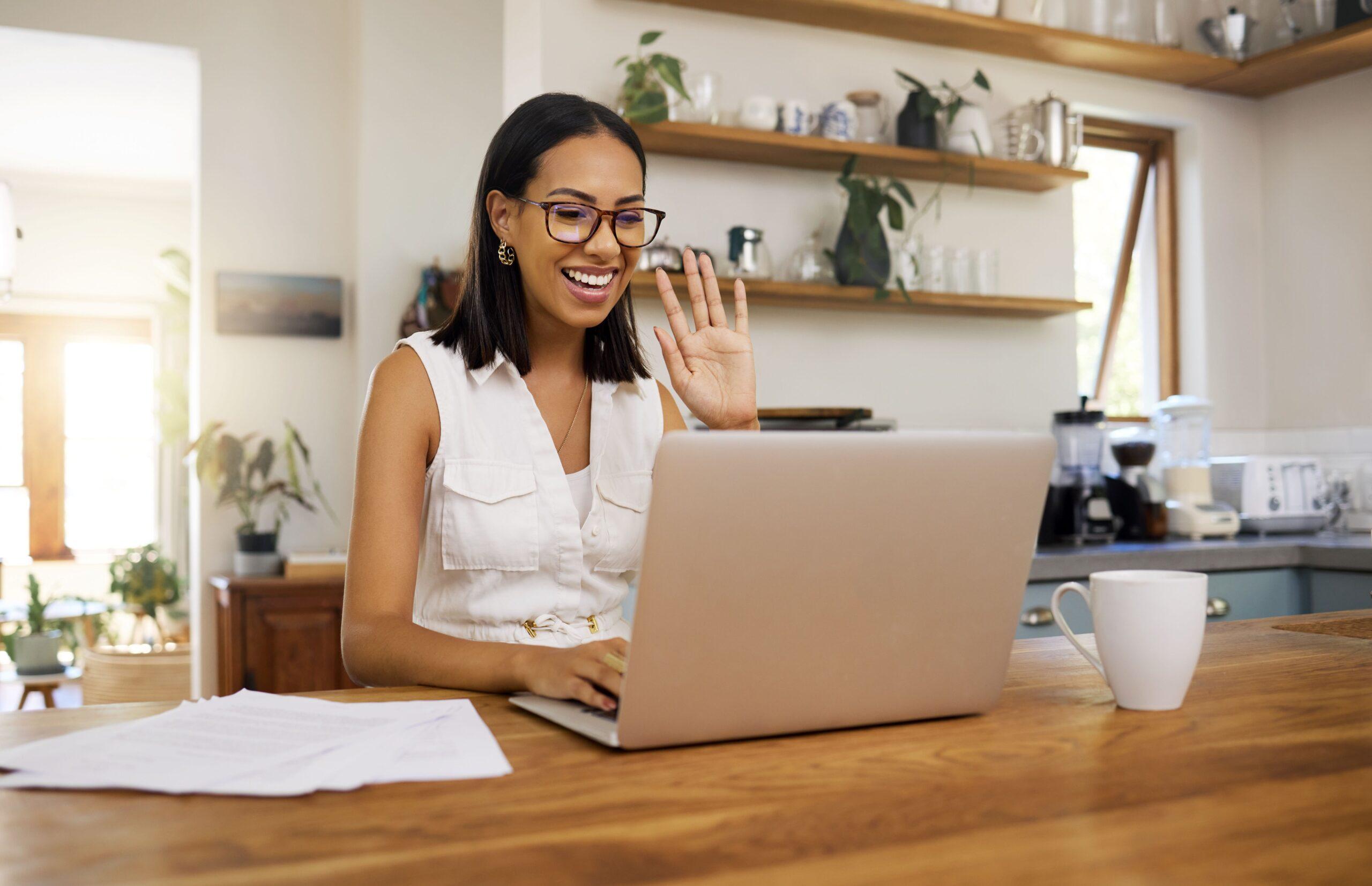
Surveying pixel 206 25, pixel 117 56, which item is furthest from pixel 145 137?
pixel 206 25

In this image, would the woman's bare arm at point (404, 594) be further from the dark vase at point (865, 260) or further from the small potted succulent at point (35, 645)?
the small potted succulent at point (35, 645)

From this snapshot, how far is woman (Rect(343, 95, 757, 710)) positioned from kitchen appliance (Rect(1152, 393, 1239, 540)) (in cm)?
198

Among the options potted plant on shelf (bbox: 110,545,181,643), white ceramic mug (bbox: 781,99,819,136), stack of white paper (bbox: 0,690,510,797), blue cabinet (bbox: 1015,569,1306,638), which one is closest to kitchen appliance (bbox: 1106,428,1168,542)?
blue cabinet (bbox: 1015,569,1306,638)

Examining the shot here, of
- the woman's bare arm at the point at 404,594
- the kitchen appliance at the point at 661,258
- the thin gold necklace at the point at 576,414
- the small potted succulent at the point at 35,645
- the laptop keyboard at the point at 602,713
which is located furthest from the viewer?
the small potted succulent at the point at 35,645

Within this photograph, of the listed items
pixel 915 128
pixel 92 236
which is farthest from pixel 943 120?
pixel 92 236

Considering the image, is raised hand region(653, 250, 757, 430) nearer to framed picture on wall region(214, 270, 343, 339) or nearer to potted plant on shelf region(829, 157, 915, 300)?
potted plant on shelf region(829, 157, 915, 300)

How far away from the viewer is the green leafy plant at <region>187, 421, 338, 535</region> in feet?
13.2

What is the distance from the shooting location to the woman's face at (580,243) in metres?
1.51

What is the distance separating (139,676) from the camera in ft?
14.3

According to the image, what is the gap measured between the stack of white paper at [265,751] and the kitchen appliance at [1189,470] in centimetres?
268

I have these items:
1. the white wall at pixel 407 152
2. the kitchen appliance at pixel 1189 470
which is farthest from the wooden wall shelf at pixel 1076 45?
the white wall at pixel 407 152

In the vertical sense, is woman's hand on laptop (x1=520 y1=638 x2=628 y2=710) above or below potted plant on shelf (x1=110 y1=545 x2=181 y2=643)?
above

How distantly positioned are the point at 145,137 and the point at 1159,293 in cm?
497

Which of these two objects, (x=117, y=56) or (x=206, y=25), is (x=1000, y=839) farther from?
(x=117, y=56)
